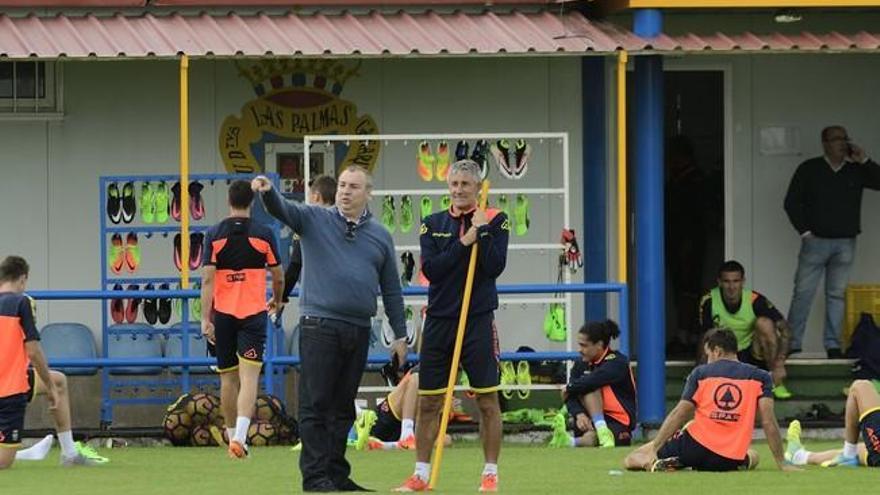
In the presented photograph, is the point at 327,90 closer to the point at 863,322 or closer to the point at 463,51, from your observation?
the point at 463,51

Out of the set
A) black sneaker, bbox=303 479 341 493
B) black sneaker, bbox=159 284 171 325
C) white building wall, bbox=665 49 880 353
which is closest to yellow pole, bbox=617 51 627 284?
white building wall, bbox=665 49 880 353

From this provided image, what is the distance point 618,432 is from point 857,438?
8.91 feet

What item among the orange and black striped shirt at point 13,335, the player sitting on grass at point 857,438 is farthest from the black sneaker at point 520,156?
the orange and black striped shirt at point 13,335

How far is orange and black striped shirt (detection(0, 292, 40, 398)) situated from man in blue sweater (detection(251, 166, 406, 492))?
2991 mm

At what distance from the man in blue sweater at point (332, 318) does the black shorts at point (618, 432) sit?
524 cm

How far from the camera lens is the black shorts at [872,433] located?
1541 cm

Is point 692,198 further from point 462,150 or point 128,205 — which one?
point 128,205

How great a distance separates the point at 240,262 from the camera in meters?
16.5

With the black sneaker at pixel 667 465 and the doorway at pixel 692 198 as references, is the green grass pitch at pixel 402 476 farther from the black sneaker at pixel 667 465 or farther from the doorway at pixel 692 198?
the doorway at pixel 692 198

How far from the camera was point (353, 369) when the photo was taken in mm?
13039

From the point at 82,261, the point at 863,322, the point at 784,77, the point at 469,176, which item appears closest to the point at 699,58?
the point at 784,77

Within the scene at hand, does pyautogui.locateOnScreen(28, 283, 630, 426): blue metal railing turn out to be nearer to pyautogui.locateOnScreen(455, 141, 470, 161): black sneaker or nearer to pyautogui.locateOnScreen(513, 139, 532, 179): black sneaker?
pyautogui.locateOnScreen(513, 139, 532, 179): black sneaker

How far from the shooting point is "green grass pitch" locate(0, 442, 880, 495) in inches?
541

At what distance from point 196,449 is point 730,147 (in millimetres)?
5958
